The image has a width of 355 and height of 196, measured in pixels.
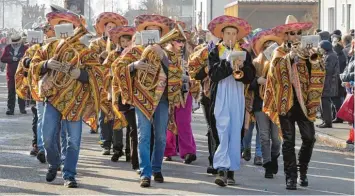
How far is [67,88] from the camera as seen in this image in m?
10.9

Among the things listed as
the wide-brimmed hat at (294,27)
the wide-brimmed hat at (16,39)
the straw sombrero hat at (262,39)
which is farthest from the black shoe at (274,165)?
the wide-brimmed hat at (16,39)

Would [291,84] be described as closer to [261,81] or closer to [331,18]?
[261,81]

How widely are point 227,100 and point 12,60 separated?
11.8m

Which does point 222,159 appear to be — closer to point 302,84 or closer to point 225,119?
point 225,119

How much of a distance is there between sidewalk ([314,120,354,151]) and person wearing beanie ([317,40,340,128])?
252 mm

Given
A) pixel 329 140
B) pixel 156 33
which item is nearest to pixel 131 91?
pixel 156 33

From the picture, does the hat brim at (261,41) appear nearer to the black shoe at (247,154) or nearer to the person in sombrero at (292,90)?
the person in sombrero at (292,90)

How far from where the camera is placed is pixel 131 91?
1134 cm

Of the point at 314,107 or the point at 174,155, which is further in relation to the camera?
the point at 174,155

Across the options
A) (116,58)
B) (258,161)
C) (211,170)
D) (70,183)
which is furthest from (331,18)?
(70,183)

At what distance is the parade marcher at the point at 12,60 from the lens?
2208 cm

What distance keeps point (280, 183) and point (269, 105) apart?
1043 millimetres

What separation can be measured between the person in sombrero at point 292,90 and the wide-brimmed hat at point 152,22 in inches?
55.9

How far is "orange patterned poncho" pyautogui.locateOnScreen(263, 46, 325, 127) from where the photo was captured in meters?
10.9
